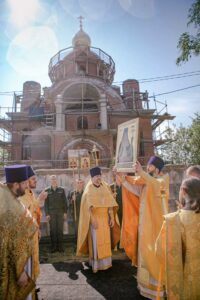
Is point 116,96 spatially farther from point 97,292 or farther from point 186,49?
point 97,292

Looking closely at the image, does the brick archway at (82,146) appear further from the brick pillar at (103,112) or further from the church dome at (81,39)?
the church dome at (81,39)

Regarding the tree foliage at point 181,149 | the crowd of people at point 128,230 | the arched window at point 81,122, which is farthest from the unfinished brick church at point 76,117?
the crowd of people at point 128,230

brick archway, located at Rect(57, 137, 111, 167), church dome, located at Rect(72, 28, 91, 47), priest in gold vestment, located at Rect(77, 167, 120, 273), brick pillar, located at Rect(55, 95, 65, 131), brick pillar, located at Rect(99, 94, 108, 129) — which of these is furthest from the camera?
church dome, located at Rect(72, 28, 91, 47)

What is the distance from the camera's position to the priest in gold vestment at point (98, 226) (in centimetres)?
490

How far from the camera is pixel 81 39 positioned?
1128 inches

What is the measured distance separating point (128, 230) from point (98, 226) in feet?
3.46

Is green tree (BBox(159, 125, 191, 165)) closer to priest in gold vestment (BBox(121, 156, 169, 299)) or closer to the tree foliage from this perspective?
the tree foliage

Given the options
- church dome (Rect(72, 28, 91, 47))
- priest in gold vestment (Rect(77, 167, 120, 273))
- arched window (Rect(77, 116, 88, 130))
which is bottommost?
priest in gold vestment (Rect(77, 167, 120, 273))

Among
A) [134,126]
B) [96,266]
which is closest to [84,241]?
[96,266]

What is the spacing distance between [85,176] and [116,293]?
19.4 feet

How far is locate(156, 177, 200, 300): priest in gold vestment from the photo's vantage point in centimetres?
234

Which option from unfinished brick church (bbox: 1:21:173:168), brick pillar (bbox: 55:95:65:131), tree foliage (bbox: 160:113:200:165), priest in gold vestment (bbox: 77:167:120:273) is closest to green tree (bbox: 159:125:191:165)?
tree foliage (bbox: 160:113:200:165)

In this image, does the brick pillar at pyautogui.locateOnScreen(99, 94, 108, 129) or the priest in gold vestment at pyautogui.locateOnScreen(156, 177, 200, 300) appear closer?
the priest in gold vestment at pyautogui.locateOnScreen(156, 177, 200, 300)

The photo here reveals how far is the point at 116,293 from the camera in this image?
382 centimetres
